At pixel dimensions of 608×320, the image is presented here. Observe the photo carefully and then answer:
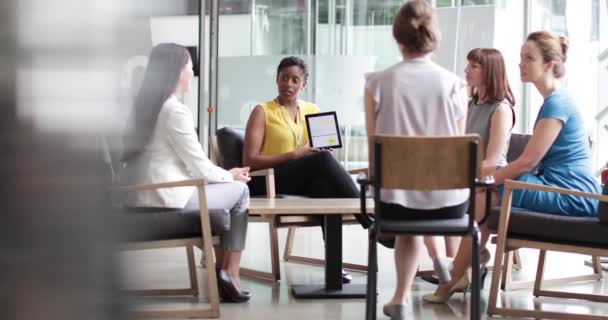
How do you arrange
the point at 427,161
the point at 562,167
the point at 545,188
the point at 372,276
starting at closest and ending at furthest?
the point at 427,161 < the point at 372,276 < the point at 545,188 < the point at 562,167

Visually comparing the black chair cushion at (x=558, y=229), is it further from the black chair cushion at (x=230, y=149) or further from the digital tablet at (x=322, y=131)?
the black chair cushion at (x=230, y=149)

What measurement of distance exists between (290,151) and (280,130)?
0.12 metres

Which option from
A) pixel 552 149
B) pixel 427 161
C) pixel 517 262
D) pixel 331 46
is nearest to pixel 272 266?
pixel 517 262

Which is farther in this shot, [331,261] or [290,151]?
[290,151]

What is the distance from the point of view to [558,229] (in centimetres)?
300

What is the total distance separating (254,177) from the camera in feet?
14.2

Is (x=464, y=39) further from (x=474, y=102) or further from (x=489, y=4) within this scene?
(x=474, y=102)

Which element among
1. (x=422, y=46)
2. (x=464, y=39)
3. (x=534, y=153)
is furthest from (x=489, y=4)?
(x=422, y=46)

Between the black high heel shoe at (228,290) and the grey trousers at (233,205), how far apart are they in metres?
0.14

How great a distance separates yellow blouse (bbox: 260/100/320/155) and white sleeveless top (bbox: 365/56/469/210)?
1.57 m

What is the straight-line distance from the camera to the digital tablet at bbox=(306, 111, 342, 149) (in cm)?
418

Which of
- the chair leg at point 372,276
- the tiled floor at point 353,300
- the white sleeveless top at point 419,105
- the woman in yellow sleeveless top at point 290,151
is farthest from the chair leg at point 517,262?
the chair leg at point 372,276

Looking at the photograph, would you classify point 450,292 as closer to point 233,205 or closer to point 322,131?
point 233,205

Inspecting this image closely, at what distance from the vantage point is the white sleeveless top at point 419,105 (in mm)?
2723
